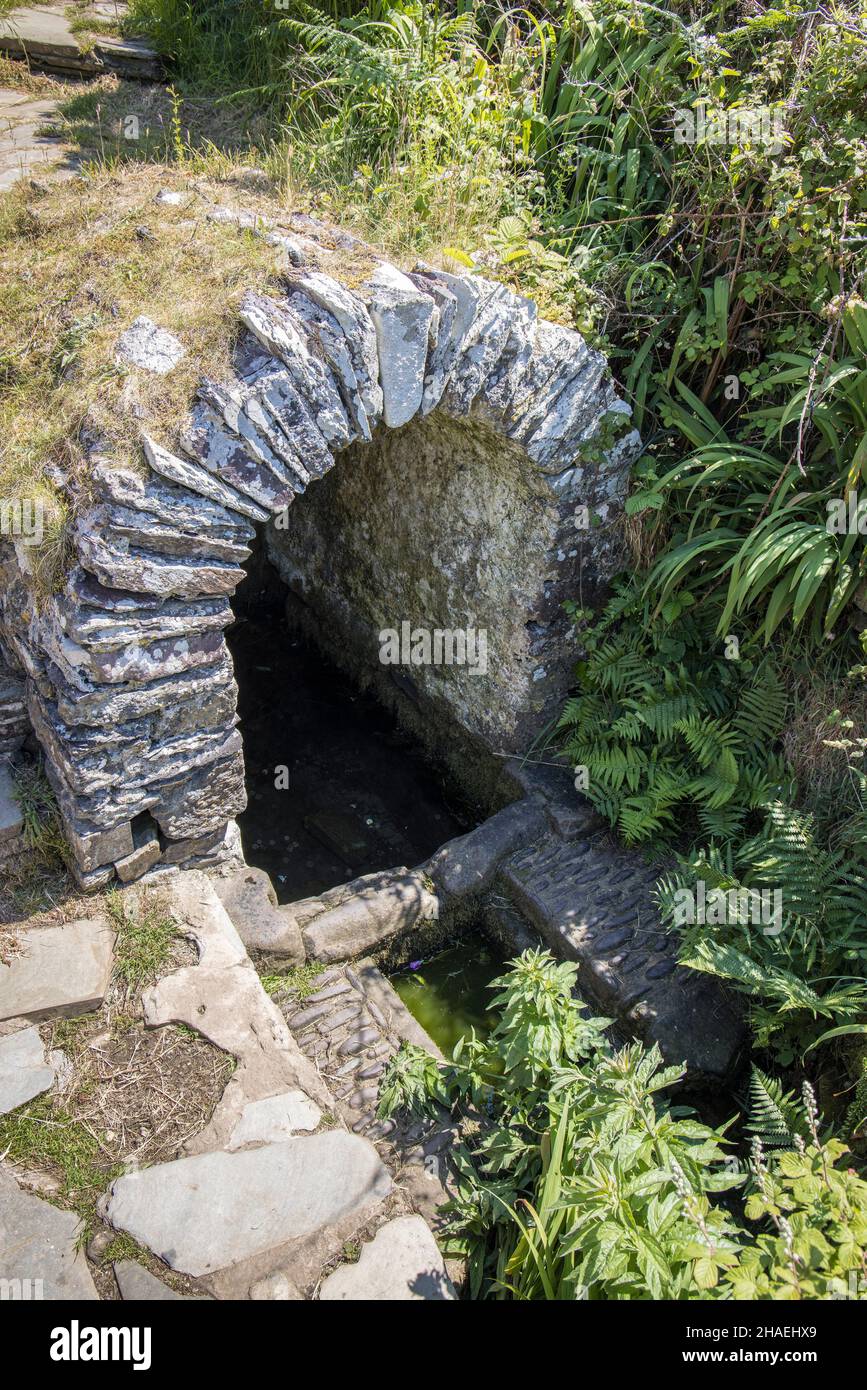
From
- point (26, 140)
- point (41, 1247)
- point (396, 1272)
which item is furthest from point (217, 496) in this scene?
point (26, 140)

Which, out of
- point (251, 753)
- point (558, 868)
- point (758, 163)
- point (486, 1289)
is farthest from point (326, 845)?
point (758, 163)

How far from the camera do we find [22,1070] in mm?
3350

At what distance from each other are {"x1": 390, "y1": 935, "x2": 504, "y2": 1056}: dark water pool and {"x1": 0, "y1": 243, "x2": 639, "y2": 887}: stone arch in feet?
3.68

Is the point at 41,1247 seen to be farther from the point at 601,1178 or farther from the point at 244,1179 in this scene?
the point at 601,1178

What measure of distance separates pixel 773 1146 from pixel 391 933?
177cm

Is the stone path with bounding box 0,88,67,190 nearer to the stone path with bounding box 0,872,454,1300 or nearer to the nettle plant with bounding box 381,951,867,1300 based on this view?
the stone path with bounding box 0,872,454,1300

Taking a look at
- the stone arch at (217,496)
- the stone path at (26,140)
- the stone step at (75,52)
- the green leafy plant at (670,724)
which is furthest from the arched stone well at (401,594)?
the stone step at (75,52)

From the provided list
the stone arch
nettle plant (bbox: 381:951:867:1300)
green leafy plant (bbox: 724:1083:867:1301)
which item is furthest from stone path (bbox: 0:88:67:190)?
green leafy plant (bbox: 724:1083:867:1301)

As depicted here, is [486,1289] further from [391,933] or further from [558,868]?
[558,868]

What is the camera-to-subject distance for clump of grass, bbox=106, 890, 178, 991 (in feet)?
12.1

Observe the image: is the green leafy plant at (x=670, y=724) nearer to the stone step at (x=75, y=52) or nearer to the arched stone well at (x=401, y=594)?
the arched stone well at (x=401, y=594)

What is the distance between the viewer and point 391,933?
4.36 metres

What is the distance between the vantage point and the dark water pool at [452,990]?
4.27 m

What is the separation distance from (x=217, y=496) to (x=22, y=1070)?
2.14m
